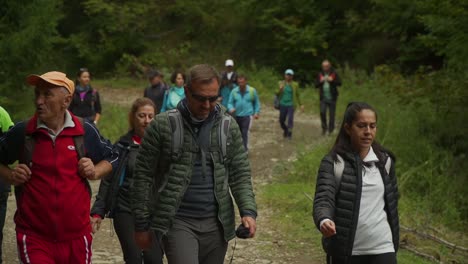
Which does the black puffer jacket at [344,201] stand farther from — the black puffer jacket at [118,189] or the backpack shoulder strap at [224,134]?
the black puffer jacket at [118,189]

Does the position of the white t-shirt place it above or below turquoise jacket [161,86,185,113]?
below

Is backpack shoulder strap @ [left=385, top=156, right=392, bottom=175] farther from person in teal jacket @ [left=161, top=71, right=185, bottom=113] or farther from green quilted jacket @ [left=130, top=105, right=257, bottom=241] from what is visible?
person in teal jacket @ [left=161, top=71, right=185, bottom=113]

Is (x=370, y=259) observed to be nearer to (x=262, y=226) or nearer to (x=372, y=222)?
(x=372, y=222)

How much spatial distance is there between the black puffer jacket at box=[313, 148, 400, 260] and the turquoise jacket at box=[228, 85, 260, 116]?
9548 mm

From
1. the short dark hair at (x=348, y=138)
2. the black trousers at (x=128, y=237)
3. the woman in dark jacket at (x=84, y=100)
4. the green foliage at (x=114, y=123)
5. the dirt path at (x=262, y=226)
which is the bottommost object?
the dirt path at (x=262, y=226)

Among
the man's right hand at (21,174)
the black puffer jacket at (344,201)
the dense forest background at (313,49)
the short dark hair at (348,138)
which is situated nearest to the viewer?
the man's right hand at (21,174)

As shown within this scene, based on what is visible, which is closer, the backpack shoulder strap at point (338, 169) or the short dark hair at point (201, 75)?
the short dark hair at point (201, 75)

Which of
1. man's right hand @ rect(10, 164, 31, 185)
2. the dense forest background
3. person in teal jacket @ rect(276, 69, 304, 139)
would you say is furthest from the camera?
person in teal jacket @ rect(276, 69, 304, 139)

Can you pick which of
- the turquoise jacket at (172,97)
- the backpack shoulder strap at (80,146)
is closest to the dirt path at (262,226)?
the turquoise jacket at (172,97)

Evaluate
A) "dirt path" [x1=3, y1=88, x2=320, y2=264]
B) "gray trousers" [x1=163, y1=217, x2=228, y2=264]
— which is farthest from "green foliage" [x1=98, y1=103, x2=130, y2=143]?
"gray trousers" [x1=163, y1=217, x2=228, y2=264]

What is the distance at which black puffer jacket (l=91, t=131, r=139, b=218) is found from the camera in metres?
5.79

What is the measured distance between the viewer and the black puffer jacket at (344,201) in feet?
15.7

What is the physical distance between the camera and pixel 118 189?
230 inches

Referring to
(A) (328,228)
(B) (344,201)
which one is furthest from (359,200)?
(A) (328,228)
